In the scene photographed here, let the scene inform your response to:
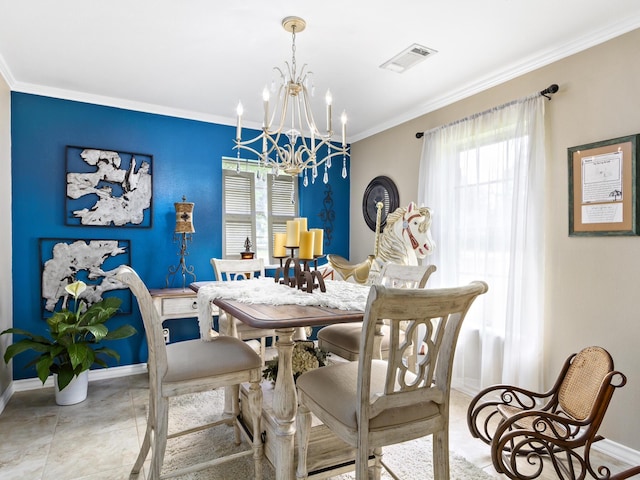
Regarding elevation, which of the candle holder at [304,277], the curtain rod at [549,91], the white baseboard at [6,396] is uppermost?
the curtain rod at [549,91]

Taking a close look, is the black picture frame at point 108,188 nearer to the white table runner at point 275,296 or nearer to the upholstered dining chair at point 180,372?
the white table runner at point 275,296

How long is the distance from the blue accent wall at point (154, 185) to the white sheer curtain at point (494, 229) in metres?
2.27

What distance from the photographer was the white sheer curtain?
260cm

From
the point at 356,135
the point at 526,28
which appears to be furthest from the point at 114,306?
the point at 526,28

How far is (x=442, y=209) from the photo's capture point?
333cm

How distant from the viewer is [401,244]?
3.39 m

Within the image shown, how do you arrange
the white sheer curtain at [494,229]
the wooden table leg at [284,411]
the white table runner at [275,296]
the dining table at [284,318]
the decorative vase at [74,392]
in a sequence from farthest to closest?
1. the decorative vase at [74,392]
2. the white sheer curtain at [494,229]
3. the white table runner at [275,296]
4. the wooden table leg at [284,411]
5. the dining table at [284,318]

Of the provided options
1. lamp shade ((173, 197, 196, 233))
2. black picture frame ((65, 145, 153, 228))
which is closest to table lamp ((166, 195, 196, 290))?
lamp shade ((173, 197, 196, 233))

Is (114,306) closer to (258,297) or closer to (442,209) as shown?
(258,297)

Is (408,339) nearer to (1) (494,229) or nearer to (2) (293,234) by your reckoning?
(2) (293,234)

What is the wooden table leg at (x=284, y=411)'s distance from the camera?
1715 millimetres

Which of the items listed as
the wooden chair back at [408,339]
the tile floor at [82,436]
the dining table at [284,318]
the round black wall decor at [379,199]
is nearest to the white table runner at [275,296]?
the dining table at [284,318]

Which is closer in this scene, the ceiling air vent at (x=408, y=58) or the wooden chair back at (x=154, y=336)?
the wooden chair back at (x=154, y=336)

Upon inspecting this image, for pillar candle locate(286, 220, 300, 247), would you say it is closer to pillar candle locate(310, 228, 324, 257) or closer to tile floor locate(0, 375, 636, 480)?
pillar candle locate(310, 228, 324, 257)
